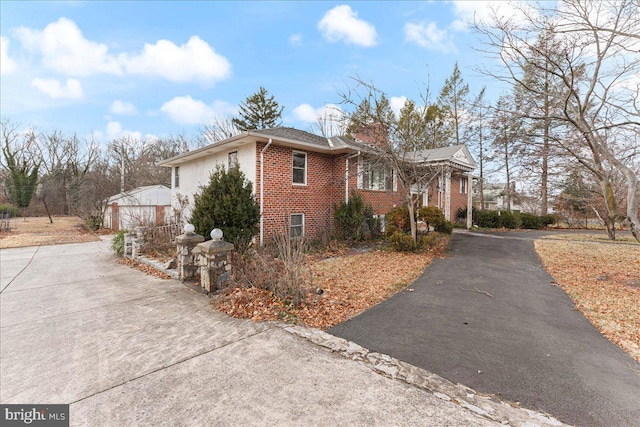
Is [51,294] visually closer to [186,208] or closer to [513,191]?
[186,208]

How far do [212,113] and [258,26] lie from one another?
2028 cm

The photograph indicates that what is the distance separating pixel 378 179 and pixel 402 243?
474 cm

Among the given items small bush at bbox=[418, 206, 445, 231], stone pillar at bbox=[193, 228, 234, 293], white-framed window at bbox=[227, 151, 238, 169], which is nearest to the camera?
stone pillar at bbox=[193, 228, 234, 293]

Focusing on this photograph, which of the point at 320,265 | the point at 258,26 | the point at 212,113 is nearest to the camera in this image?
the point at 320,265

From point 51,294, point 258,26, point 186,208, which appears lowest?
point 51,294

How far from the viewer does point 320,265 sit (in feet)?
25.6

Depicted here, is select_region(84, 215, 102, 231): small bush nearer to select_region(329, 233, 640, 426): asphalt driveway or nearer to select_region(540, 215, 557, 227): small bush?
select_region(329, 233, 640, 426): asphalt driveway

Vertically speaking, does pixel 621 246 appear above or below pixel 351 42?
below

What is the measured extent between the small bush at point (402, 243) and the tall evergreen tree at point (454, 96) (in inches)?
809

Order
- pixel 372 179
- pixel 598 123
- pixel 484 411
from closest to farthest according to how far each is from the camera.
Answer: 1. pixel 484 411
2. pixel 598 123
3. pixel 372 179

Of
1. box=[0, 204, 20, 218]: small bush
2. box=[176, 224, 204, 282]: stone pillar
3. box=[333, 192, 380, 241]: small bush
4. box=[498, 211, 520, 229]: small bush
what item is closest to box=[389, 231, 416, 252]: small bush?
box=[333, 192, 380, 241]: small bush

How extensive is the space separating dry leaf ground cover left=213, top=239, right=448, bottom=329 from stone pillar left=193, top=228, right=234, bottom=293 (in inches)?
19.5

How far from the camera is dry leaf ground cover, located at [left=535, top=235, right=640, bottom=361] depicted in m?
4.11

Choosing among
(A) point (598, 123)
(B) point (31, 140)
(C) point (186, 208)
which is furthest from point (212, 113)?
(A) point (598, 123)
